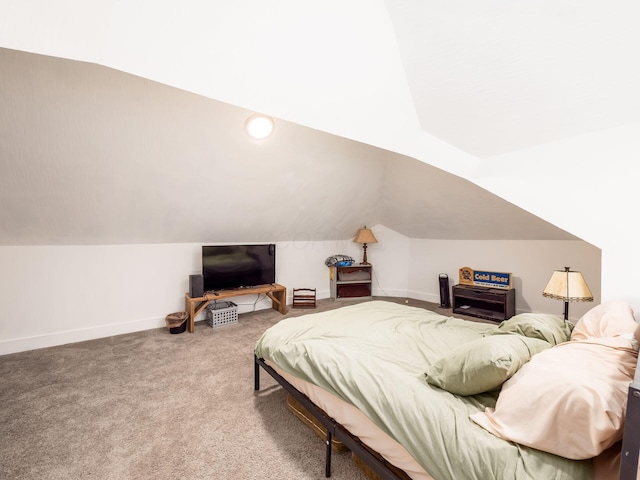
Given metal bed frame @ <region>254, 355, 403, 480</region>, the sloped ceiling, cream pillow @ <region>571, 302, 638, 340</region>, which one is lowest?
metal bed frame @ <region>254, 355, 403, 480</region>

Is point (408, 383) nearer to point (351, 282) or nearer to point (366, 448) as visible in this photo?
Answer: point (366, 448)

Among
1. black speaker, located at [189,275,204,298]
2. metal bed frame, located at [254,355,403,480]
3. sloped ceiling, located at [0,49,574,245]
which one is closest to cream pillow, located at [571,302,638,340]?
metal bed frame, located at [254,355,403,480]

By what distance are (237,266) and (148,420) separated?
2.39 metres

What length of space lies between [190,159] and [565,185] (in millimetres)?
3123

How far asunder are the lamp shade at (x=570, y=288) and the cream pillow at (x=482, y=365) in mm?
1162

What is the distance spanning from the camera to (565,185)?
2.00m

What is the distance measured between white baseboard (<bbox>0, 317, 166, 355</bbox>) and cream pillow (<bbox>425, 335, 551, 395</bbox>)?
3.65 metres

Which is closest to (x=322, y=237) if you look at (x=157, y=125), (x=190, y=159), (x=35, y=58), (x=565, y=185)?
(x=190, y=159)

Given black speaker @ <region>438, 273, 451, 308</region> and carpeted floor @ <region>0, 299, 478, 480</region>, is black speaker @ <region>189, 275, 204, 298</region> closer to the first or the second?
carpeted floor @ <region>0, 299, 478, 480</region>

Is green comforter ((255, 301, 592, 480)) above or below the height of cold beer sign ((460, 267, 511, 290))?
below

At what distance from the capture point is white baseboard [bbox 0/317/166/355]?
3.12 m

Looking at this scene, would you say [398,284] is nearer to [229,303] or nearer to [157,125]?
[229,303]

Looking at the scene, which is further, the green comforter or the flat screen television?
the flat screen television

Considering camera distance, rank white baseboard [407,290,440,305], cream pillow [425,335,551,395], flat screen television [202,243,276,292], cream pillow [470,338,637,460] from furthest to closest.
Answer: white baseboard [407,290,440,305] → flat screen television [202,243,276,292] → cream pillow [425,335,551,395] → cream pillow [470,338,637,460]
